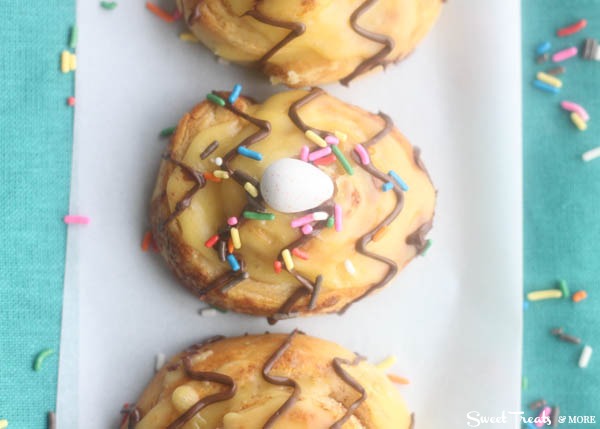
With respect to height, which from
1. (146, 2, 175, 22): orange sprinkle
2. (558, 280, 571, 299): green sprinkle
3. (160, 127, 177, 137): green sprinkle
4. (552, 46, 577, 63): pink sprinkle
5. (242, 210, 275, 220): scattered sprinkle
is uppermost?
(552, 46, 577, 63): pink sprinkle

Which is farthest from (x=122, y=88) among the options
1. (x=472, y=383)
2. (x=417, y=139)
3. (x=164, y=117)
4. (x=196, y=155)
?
(x=472, y=383)

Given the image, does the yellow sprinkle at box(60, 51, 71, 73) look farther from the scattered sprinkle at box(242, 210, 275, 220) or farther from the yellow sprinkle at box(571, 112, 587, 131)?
the yellow sprinkle at box(571, 112, 587, 131)

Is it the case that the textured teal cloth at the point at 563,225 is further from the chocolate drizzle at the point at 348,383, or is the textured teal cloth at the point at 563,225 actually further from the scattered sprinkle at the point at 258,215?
the scattered sprinkle at the point at 258,215

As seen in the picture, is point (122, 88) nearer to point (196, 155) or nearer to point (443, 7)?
point (196, 155)

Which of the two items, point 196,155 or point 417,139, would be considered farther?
point 417,139

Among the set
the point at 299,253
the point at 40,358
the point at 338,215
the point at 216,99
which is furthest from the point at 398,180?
the point at 40,358

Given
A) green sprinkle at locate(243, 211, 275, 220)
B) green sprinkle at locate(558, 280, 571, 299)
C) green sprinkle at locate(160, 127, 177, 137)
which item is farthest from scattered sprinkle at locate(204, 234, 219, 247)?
green sprinkle at locate(558, 280, 571, 299)
